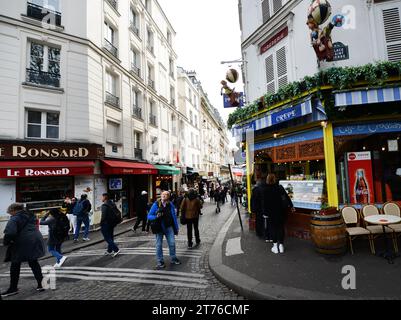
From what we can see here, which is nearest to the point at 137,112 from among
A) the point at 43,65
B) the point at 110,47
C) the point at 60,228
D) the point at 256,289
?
the point at 110,47

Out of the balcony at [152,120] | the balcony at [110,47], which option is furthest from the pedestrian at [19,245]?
the balcony at [152,120]

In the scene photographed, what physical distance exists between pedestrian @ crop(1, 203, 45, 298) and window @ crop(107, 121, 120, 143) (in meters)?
9.42

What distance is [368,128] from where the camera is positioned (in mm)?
6512

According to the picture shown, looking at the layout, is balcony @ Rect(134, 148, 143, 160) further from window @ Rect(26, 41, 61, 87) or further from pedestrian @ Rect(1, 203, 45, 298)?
pedestrian @ Rect(1, 203, 45, 298)

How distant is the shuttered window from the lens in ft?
22.4

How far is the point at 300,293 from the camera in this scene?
384 centimetres

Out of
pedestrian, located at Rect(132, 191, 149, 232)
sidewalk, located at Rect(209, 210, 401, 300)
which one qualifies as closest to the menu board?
sidewalk, located at Rect(209, 210, 401, 300)

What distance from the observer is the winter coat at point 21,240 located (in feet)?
15.0

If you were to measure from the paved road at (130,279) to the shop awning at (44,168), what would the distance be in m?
4.08

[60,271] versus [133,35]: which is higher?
[133,35]

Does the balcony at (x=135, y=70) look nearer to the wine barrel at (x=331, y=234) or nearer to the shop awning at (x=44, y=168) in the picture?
the shop awning at (x=44, y=168)

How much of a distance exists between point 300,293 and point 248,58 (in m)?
9.34
